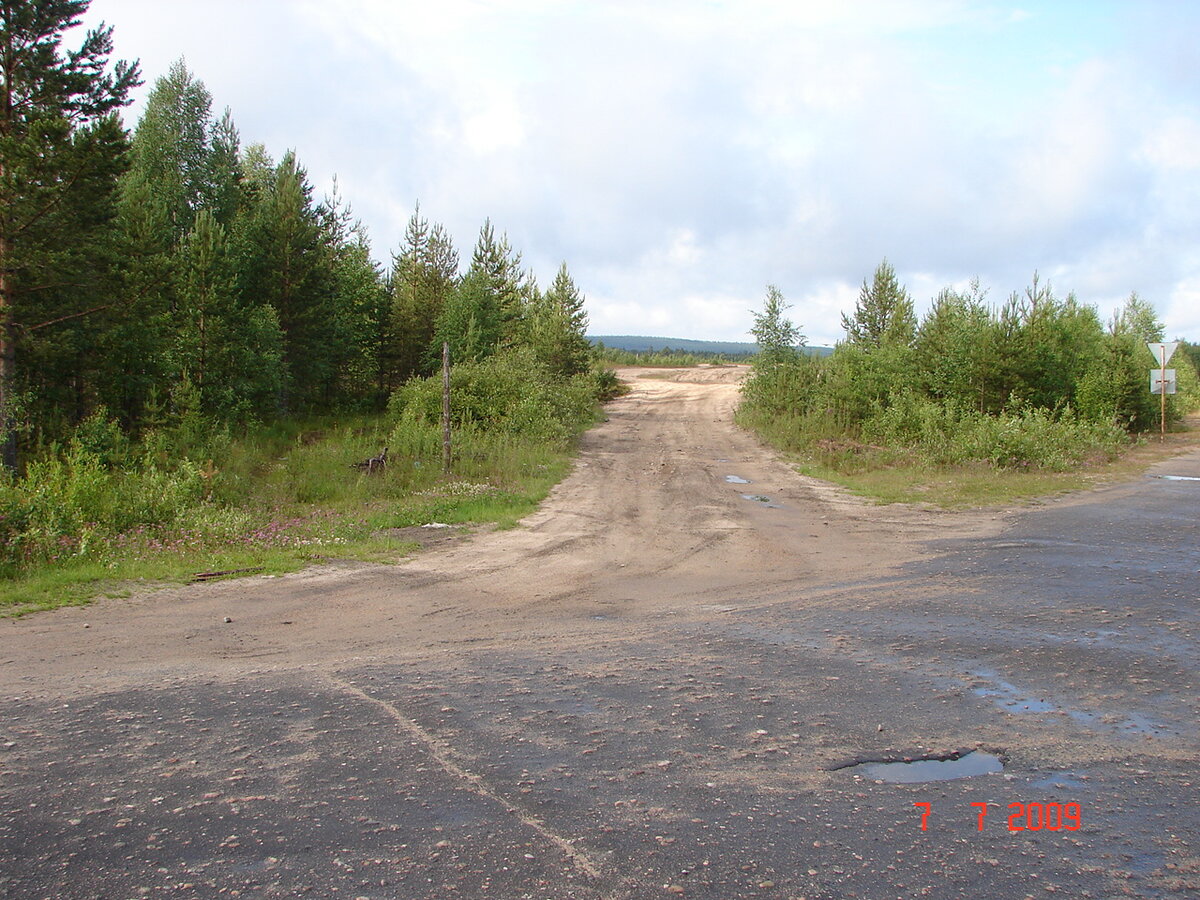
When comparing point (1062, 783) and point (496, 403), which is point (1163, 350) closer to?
point (496, 403)

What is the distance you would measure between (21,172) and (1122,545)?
739 inches

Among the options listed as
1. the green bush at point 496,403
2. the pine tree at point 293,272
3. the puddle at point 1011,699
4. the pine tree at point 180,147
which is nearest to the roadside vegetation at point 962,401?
the green bush at point 496,403

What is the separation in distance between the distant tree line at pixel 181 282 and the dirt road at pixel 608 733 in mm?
11035

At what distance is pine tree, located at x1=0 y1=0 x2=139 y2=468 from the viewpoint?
15.1m

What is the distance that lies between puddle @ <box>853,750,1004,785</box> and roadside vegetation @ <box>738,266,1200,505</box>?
12.6 metres

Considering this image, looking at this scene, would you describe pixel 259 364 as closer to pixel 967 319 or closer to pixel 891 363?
pixel 891 363

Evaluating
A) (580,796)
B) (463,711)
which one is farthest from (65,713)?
(580,796)

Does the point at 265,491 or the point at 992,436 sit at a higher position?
the point at 992,436

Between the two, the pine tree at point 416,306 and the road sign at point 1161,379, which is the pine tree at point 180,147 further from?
the road sign at point 1161,379

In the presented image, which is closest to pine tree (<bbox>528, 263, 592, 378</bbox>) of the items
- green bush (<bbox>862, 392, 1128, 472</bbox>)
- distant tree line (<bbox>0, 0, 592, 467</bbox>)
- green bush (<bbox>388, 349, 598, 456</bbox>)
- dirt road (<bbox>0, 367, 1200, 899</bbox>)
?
distant tree line (<bbox>0, 0, 592, 467</bbox>)

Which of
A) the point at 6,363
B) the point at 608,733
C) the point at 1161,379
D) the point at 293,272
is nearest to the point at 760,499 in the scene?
the point at 608,733

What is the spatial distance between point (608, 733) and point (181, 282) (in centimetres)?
2136

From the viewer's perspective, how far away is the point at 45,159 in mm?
15188

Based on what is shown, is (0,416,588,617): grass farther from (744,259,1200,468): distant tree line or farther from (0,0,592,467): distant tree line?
(744,259,1200,468): distant tree line
